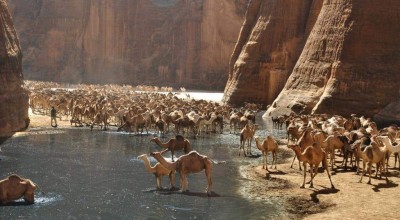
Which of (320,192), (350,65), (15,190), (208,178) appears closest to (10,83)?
(15,190)

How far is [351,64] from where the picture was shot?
142ft

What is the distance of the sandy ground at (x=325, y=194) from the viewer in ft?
51.0

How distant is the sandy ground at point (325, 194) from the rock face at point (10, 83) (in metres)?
17.6

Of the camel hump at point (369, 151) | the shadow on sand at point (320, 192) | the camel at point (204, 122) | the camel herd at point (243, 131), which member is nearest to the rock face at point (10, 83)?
the camel herd at point (243, 131)

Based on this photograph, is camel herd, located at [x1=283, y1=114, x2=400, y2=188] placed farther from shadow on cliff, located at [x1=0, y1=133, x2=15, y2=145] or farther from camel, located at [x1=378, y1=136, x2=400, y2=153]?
shadow on cliff, located at [x1=0, y1=133, x2=15, y2=145]

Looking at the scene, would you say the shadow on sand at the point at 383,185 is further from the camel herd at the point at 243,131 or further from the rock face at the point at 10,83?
the rock face at the point at 10,83

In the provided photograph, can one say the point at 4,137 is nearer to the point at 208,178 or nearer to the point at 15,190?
the point at 15,190

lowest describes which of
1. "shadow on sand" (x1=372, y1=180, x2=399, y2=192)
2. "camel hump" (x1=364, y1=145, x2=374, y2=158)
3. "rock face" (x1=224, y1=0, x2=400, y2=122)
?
"shadow on sand" (x1=372, y1=180, x2=399, y2=192)

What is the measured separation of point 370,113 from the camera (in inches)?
1608

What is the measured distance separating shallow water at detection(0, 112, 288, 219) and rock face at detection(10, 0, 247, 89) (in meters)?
68.8

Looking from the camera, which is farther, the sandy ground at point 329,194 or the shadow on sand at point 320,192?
the shadow on sand at point 320,192

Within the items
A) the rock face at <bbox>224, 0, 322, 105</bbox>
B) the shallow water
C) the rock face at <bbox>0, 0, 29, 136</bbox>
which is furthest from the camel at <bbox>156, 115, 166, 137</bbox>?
the rock face at <bbox>224, 0, 322, 105</bbox>

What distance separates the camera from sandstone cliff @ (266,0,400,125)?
4134cm

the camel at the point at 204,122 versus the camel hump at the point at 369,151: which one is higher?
the camel hump at the point at 369,151
